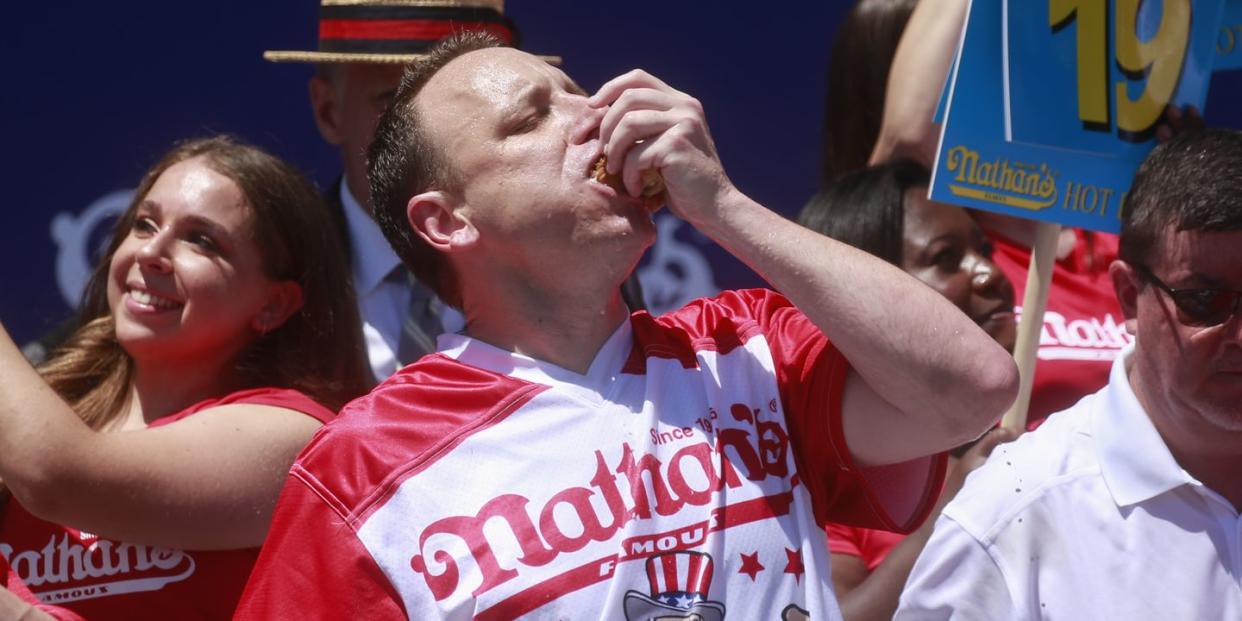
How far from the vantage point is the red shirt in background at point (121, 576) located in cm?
225

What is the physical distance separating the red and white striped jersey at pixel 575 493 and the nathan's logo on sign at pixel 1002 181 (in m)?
0.67

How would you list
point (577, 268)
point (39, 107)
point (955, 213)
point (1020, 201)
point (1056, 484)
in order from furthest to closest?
→ 1. point (39, 107)
2. point (955, 213)
3. point (1020, 201)
4. point (1056, 484)
5. point (577, 268)

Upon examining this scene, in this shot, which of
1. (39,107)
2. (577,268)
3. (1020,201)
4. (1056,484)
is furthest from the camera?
(39,107)

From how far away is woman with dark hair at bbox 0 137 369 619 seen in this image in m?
2.21

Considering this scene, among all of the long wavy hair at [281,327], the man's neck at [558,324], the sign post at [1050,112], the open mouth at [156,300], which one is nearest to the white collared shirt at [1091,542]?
the sign post at [1050,112]

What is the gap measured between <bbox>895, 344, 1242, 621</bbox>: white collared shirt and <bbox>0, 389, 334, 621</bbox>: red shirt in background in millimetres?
957

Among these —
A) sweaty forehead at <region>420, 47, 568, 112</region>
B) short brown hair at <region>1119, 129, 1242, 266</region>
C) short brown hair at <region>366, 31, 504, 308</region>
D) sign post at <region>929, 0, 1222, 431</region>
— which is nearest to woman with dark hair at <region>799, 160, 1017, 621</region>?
sign post at <region>929, 0, 1222, 431</region>

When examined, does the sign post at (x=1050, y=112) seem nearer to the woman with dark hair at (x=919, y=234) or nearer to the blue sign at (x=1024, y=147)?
the blue sign at (x=1024, y=147)

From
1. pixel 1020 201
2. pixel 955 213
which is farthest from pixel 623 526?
pixel 955 213

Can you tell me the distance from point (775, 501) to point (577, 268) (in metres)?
0.36

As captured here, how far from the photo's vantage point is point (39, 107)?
12.4 feet

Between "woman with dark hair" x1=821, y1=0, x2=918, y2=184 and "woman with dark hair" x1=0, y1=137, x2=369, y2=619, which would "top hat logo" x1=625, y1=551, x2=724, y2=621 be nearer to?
"woman with dark hair" x1=0, y1=137, x2=369, y2=619

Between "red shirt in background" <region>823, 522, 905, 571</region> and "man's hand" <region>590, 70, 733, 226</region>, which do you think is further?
"red shirt in background" <region>823, 522, 905, 571</region>

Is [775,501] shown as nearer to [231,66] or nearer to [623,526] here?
[623,526]
